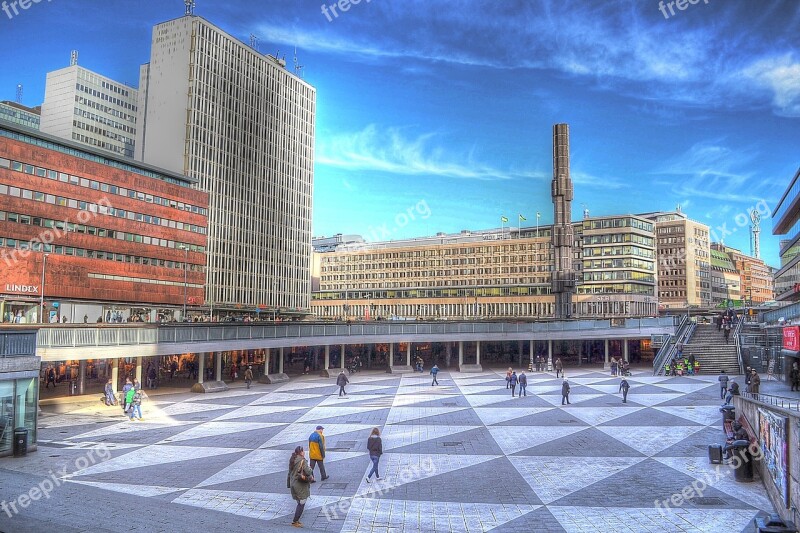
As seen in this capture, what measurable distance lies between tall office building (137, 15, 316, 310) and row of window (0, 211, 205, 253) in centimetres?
3458

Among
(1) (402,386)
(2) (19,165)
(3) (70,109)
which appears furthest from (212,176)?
(1) (402,386)

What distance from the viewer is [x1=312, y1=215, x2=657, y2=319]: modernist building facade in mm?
117062

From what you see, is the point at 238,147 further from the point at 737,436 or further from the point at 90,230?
the point at 737,436

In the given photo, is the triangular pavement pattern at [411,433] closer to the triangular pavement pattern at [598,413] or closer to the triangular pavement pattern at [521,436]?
the triangular pavement pattern at [521,436]

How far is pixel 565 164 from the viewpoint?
85875mm

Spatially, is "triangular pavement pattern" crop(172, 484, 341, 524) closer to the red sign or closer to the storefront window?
the storefront window

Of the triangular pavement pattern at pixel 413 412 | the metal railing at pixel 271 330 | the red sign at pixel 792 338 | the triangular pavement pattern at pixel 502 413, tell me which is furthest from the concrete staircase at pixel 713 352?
the triangular pavement pattern at pixel 413 412

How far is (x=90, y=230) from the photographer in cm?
5888

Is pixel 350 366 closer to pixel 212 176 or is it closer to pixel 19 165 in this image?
pixel 19 165

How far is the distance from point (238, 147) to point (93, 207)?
54033 millimetres

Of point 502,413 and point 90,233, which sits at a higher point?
point 90,233


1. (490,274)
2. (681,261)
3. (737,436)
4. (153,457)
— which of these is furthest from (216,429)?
(681,261)

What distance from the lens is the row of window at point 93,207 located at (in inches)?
2056

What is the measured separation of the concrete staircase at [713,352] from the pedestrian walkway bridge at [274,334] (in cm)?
452
